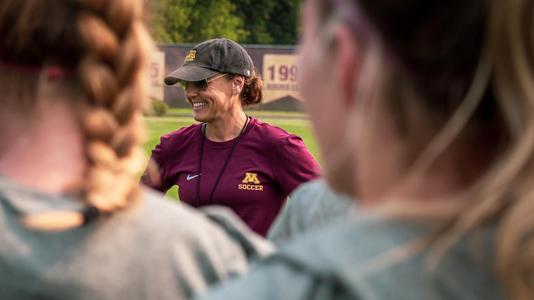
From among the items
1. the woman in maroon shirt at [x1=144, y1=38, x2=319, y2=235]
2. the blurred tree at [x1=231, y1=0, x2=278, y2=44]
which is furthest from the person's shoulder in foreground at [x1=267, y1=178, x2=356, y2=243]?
the blurred tree at [x1=231, y1=0, x2=278, y2=44]

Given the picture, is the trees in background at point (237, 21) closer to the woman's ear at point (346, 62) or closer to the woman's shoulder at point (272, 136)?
the woman's shoulder at point (272, 136)

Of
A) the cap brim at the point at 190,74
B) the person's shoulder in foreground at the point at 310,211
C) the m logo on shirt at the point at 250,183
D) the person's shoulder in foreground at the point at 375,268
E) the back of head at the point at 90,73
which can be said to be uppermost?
the back of head at the point at 90,73

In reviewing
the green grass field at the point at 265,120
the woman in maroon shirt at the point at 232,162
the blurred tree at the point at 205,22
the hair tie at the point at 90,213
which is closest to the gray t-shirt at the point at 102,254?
the hair tie at the point at 90,213

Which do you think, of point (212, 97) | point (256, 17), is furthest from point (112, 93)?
point (256, 17)

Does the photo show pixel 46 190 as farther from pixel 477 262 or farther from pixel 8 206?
pixel 477 262

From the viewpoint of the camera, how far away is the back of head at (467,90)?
3.66 ft

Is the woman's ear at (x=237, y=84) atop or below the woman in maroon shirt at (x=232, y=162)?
atop

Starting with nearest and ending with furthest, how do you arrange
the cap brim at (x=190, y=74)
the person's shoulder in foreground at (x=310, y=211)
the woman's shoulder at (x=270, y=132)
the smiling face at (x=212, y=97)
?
the person's shoulder in foreground at (x=310, y=211)
the woman's shoulder at (x=270, y=132)
the smiling face at (x=212, y=97)
the cap brim at (x=190, y=74)

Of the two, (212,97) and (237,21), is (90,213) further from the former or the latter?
(237,21)

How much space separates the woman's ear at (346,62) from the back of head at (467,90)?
1 centimetres

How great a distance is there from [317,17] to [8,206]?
2.39 feet

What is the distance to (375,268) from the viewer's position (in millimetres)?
1119

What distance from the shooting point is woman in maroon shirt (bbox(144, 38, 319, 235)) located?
5391 mm

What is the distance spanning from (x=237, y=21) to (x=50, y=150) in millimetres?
46373
